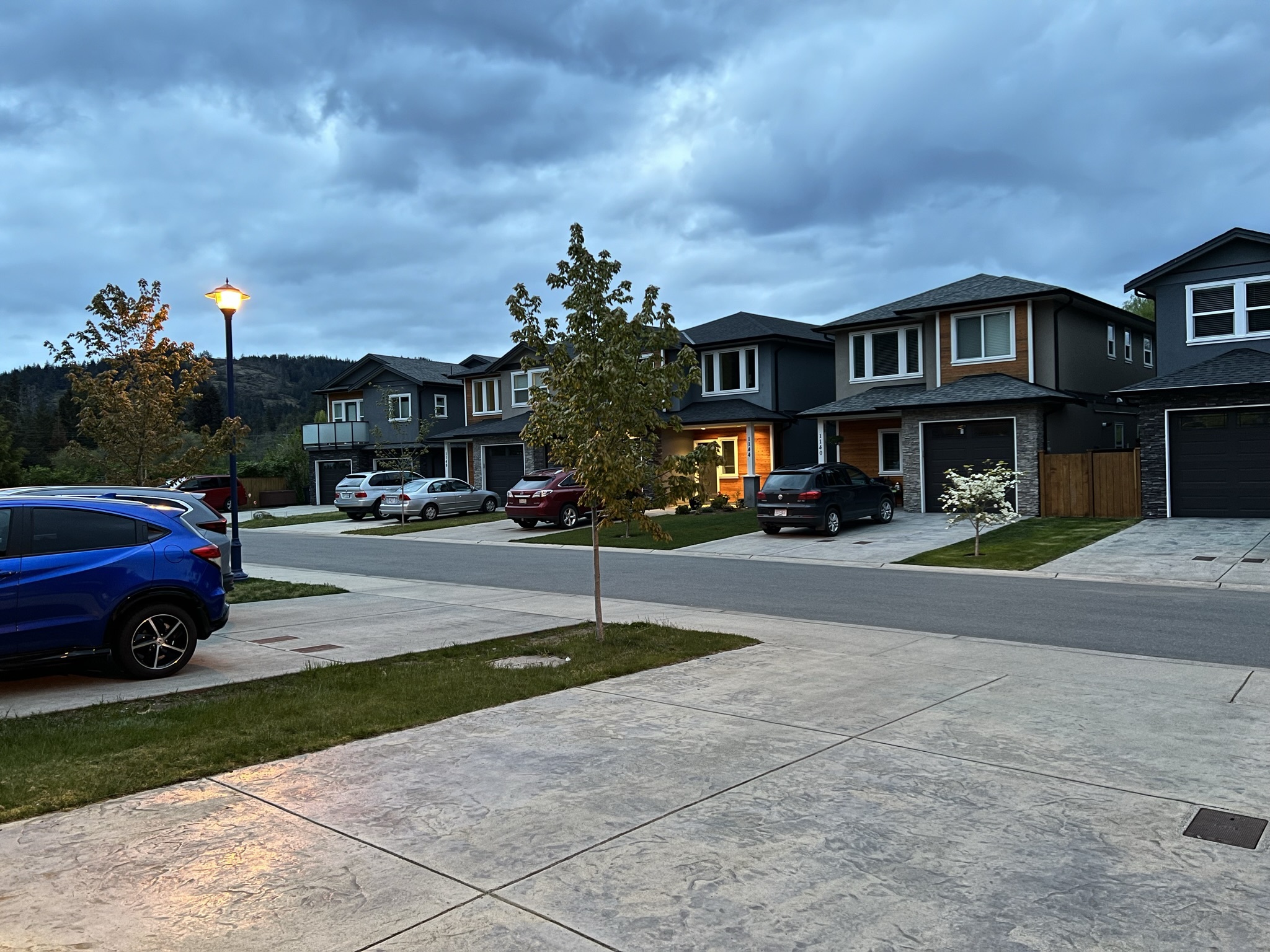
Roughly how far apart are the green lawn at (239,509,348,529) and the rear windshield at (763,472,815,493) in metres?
20.7

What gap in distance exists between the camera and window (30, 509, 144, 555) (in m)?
8.38

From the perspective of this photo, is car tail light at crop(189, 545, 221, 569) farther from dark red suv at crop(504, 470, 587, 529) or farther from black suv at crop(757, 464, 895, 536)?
dark red suv at crop(504, 470, 587, 529)

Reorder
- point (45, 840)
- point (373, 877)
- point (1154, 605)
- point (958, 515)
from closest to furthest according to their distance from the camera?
point (373, 877) < point (45, 840) < point (1154, 605) < point (958, 515)

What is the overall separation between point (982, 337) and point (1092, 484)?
5885 millimetres

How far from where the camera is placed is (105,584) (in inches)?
335

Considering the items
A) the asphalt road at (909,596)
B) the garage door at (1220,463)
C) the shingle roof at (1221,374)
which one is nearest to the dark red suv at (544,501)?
the asphalt road at (909,596)

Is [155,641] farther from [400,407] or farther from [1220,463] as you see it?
[400,407]

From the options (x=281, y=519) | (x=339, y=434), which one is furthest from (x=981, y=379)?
(x=339, y=434)

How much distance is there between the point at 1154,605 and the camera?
13250mm

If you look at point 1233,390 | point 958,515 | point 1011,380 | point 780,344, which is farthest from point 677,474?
point 780,344

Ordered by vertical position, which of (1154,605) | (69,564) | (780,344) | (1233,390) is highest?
(780,344)

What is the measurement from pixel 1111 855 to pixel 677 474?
6285 millimetres

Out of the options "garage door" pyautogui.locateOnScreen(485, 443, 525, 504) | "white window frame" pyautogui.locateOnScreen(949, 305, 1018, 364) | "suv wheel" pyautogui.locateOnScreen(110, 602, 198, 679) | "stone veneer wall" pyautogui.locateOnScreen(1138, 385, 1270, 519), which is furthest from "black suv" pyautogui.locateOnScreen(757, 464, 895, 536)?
"garage door" pyautogui.locateOnScreen(485, 443, 525, 504)

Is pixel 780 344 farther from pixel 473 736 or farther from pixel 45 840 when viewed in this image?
pixel 45 840
